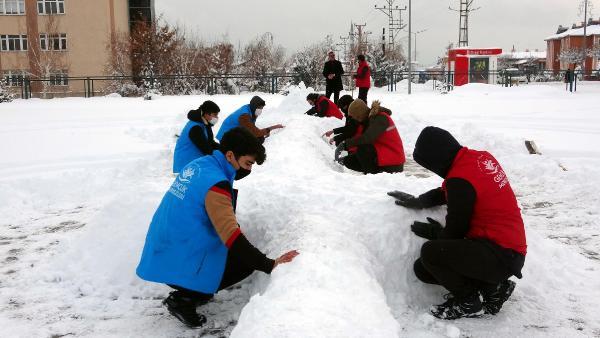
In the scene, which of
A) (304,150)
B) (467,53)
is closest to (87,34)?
(467,53)

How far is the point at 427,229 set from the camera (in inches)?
151

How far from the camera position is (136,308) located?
3938 millimetres

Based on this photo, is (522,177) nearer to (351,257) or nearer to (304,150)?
(304,150)

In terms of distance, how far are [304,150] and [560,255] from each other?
3636mm

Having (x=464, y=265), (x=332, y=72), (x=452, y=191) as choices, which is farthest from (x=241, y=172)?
(x=332, y=72)

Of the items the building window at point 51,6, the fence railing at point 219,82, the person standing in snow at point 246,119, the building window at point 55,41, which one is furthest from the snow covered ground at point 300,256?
the building window at point 51,6

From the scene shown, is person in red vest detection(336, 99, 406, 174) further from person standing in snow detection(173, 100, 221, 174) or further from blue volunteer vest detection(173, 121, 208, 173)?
blue volunteer vest detection(173, 121, 208, 173)

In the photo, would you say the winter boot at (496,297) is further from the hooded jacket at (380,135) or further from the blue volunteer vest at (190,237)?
the hooded jacket at (380,135)

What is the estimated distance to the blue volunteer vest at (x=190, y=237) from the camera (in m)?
3.27

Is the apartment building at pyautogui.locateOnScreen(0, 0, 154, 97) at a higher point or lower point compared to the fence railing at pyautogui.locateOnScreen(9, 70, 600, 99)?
higher

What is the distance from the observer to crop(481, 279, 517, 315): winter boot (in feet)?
11.9

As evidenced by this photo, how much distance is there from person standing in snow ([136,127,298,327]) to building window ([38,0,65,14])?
3888 cm

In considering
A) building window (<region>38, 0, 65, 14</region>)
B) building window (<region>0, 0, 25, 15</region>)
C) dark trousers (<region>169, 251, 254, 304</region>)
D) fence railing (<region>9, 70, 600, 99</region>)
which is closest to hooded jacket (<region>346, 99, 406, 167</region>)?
dark trousers (<region>169, 251, 254, 304</region>)

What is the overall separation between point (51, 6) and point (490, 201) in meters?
40.1
